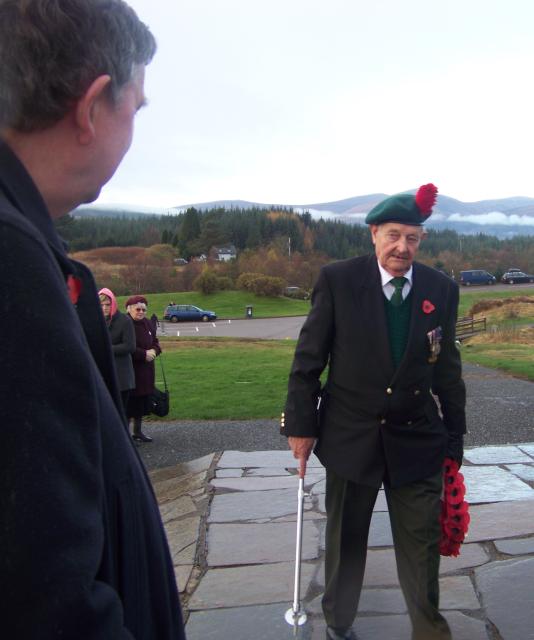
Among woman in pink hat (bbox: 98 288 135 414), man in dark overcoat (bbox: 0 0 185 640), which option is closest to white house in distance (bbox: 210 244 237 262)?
woman in pink hat (bbox: 98 288 135 414)

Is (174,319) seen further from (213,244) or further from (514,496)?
(213,244)

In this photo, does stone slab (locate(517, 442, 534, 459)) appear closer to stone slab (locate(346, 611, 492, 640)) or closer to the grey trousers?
stone slab (locate(346, 611, 492, 640))

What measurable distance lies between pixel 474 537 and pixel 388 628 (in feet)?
4.01

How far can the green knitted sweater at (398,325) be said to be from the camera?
9.07 feet

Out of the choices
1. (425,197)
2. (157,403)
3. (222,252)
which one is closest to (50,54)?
(425,197)

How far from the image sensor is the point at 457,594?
3164 mm

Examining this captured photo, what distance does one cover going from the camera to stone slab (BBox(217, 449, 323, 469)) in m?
5.70

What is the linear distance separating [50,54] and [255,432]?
6659mm

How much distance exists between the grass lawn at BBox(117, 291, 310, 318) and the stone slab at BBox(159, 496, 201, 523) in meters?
40.4

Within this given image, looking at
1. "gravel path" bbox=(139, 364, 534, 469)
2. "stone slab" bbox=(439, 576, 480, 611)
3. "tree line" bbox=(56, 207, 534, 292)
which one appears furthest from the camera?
"tree line" bbox=(56, 207, 534, 292)

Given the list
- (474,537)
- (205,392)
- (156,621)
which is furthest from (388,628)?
(205,392)

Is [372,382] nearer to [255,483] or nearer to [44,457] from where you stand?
[44,457]

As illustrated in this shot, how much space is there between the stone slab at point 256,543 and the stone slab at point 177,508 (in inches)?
16.8

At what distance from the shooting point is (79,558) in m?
0.84
